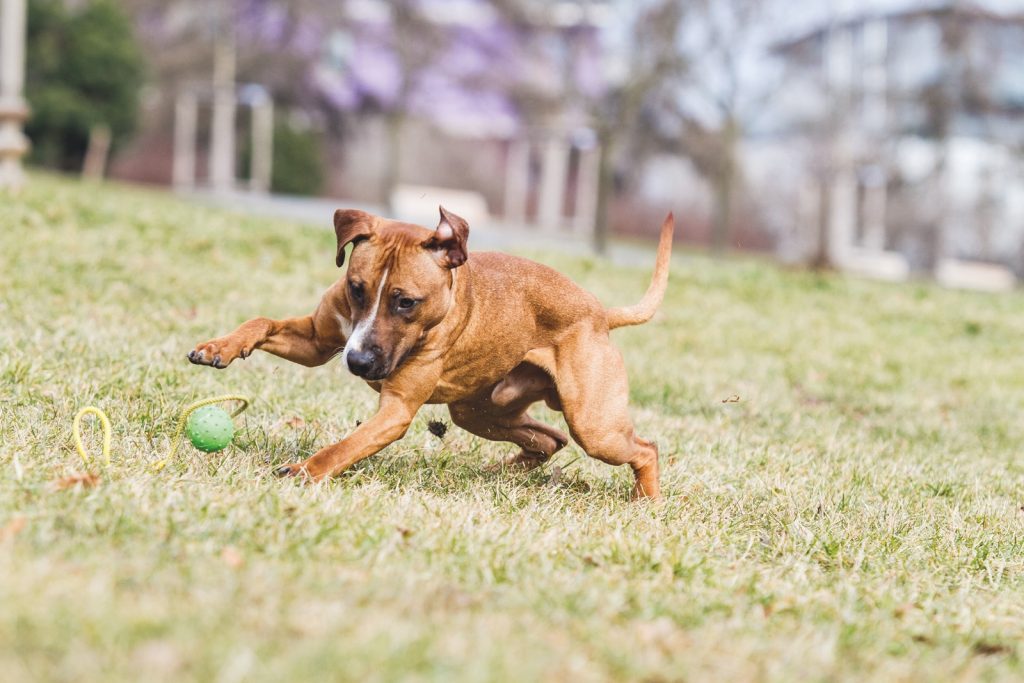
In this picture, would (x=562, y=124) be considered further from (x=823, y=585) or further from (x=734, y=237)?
(x=823, y=585)

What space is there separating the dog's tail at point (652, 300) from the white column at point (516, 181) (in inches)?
1143

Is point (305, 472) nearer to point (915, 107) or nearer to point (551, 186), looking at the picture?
point (915, 107)

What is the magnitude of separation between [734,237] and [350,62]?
1200 cm

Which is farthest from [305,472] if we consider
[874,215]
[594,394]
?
[874,215]

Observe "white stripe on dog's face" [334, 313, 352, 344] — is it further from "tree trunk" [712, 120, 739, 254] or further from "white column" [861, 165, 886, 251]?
"white column" [861, 165, 886, 251]

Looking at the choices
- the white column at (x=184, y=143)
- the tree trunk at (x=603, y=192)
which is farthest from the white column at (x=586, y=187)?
the tree trunk at (x=603, y=192)

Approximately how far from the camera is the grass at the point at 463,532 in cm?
258

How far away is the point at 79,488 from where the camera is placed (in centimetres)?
351

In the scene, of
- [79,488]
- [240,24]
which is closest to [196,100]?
[240,24]

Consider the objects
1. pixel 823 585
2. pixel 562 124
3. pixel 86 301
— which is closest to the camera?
pixel 823 585

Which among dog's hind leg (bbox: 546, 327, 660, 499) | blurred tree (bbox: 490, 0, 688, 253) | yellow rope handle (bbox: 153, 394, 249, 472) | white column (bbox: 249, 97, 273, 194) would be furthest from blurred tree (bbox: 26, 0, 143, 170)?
dog's hind leg (bbox: 546, 327, 660, 499)

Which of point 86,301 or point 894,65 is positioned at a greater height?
point 894,65

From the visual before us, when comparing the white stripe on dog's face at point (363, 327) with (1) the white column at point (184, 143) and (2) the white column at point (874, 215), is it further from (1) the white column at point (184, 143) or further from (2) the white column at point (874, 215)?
(1) the white column at point (184, 143)

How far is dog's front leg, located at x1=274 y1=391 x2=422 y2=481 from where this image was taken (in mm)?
4145
